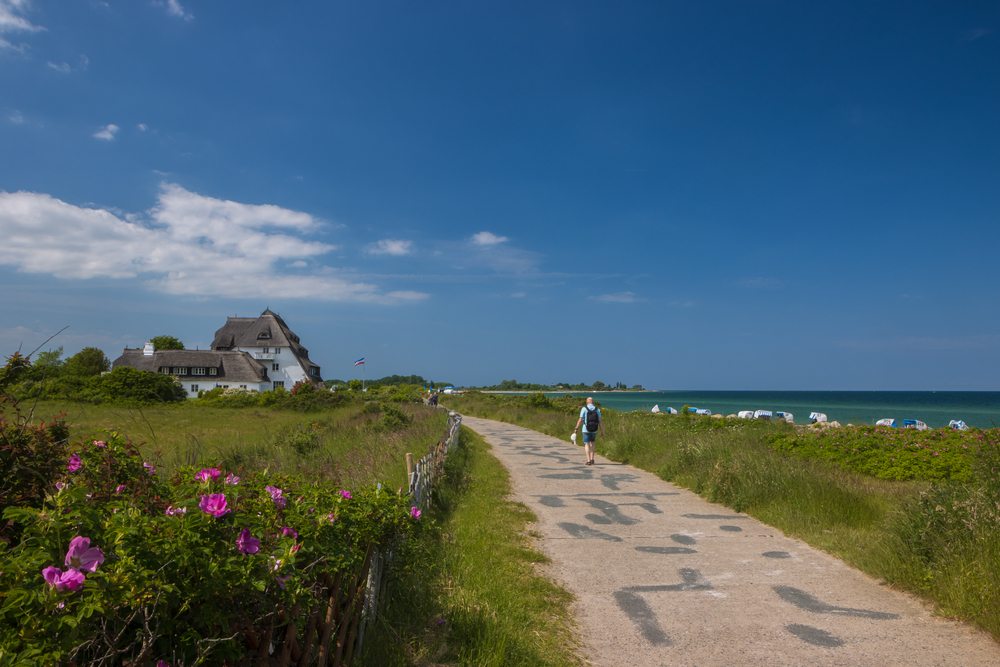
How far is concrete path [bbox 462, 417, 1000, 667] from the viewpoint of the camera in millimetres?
4215

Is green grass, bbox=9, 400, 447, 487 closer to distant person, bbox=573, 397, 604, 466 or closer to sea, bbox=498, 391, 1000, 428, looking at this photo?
distant person, bbox=573, 397, 604, 466

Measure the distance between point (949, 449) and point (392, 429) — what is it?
46.7 feet

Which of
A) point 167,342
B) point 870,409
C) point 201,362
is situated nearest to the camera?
point 201,362

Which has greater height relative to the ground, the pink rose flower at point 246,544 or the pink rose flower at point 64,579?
the pink rose flower at point 64,579

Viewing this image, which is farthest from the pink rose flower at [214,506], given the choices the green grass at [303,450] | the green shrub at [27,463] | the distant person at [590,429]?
the distant person at [590,429]

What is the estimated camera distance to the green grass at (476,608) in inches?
154

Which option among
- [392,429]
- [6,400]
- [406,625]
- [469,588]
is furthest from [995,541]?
[392,429]

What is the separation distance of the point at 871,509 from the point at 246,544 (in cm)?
860

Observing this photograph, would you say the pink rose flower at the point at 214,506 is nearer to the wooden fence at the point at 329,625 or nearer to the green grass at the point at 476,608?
the wooden fence at the point at 329,625

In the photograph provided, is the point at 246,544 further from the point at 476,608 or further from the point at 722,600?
the point at 722,600

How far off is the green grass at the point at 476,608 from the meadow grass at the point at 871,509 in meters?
3.43

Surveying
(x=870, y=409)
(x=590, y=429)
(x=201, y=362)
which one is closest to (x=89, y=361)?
(x=201, y=362)

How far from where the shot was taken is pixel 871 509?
769 cm

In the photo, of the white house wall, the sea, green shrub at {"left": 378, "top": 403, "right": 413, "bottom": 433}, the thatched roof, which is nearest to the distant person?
green shrub at {"left": 378, "top": 403, "right": 413, "bottom": 433}
